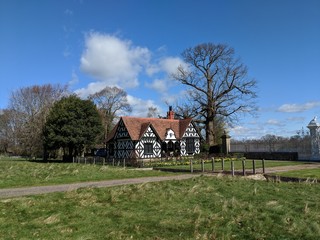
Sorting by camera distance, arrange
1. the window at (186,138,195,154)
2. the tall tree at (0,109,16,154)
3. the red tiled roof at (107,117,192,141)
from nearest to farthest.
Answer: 1. the red tiled roof at (107,117,192,141)
2. the window at (186,138,195,154)
3. the tall tree at (0,109,16,154)

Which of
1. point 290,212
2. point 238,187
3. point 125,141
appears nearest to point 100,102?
point 125,141

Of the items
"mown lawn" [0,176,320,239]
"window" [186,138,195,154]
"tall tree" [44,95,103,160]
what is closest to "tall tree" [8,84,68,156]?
"tall tree" [44,95,103,160]

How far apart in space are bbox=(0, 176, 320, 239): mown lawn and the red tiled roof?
2530 cm

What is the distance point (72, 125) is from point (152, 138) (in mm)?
10140

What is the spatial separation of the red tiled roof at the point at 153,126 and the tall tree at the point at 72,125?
2877mm

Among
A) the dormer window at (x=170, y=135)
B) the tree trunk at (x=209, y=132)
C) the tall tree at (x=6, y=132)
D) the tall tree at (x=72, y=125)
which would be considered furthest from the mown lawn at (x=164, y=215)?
the tall tree at (x=6, y=132)

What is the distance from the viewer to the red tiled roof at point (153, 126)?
36956mm

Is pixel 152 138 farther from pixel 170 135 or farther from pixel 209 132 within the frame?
pixel 209 132

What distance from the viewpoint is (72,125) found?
131 feet

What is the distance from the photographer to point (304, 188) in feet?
40.6

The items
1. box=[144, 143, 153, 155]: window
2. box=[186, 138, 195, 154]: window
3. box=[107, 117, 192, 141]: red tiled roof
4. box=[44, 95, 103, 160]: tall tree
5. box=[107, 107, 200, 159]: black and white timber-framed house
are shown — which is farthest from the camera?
box=[186, 138, 195, 154]: window

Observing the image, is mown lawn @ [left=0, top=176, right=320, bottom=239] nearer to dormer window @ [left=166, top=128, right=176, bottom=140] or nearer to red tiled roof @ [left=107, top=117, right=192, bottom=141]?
red tiled roof @ [left=107, top=117, right=192, bottom=141]

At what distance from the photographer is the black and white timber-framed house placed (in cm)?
3672

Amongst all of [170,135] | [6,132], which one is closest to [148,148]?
[170,135]
